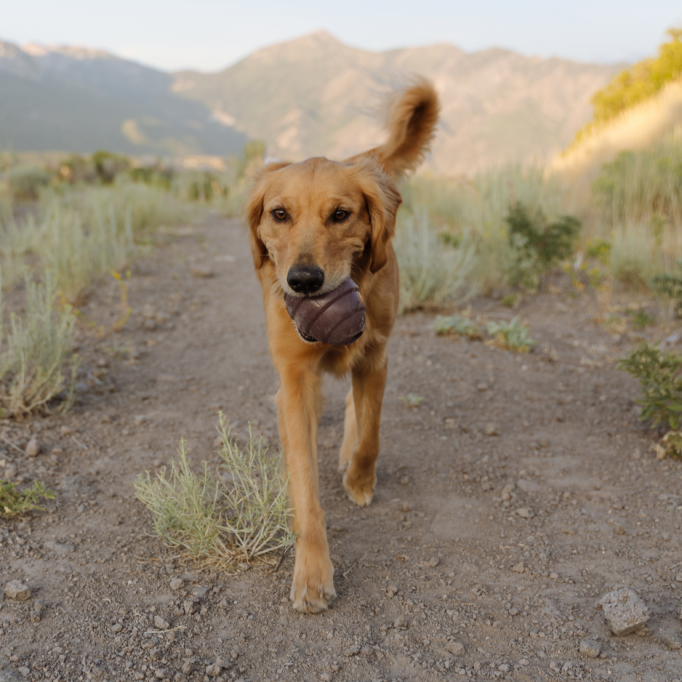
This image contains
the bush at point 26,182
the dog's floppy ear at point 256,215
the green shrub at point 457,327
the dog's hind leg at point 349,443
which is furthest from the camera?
the bush at point 26,182

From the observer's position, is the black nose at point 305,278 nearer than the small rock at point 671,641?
No

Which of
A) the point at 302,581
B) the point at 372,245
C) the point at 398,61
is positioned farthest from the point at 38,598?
the point at 398,61

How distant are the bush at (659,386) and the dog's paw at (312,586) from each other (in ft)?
6.66

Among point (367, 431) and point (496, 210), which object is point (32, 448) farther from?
point (496, 210)

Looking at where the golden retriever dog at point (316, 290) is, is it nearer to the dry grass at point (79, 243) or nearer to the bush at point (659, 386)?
the bush at point (659, 386)

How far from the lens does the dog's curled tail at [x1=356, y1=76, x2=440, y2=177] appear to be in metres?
4.01

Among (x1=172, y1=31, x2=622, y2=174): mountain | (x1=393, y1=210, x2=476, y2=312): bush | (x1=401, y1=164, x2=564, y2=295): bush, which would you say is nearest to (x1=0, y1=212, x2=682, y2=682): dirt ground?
(x1=393, y1=210, x2=476, y2=312): bush

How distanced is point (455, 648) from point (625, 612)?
56cm

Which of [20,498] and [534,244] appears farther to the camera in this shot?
[534,244]

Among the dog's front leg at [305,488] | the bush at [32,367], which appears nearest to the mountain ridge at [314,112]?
the bush at [32,367]

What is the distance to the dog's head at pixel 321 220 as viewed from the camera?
92.6 inches

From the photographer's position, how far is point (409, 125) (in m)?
4.15

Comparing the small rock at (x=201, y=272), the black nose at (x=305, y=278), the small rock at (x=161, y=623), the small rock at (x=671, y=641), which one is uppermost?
the black nose at (x=305, y=278)

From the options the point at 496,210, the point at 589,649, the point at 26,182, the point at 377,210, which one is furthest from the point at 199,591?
the point at 26,182
